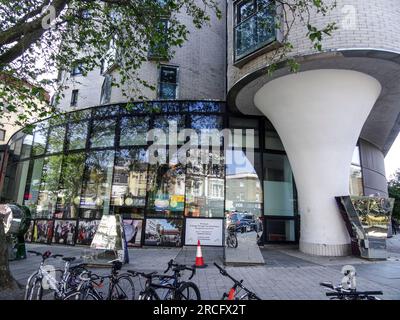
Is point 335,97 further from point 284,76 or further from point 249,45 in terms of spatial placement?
point 249,45

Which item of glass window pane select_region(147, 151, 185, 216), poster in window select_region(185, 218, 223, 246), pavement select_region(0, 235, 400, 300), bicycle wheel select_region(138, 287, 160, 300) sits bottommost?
pavement select_region(0, 235, 400, 300)

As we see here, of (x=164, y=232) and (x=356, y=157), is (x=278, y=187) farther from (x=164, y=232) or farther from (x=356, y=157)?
(x=356, y=157)

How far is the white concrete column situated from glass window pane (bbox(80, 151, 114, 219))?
7672 millimetres

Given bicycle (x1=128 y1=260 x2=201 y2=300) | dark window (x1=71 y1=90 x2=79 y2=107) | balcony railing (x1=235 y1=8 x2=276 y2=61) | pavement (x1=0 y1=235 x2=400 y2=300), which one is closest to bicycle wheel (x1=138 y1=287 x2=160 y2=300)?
bicycle (x1=128 y1=260 x2=201 y2=300)

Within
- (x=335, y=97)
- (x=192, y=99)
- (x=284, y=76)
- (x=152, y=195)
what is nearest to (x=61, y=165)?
(x=152, y=195)

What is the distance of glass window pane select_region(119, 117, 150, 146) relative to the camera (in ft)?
43.4

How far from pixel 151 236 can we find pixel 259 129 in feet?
22.4

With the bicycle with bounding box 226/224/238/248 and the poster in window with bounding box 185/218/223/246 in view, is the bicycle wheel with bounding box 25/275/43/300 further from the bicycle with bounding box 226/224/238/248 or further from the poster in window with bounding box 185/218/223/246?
the poster in window with bounding box 185/218/223/246

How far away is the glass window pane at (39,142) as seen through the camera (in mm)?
15363

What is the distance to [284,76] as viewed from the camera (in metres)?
10.4

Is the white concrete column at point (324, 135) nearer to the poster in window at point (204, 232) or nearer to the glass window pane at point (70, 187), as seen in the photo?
the poster in window at point (204, 232)

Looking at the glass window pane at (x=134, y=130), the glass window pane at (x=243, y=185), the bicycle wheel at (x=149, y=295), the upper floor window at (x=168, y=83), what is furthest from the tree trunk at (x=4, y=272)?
the upper floor window at (x=168, y=83)

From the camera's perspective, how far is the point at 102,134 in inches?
539
